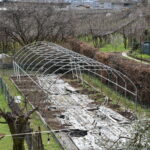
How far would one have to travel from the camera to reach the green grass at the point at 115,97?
14.7 m

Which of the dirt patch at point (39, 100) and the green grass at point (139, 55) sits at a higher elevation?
the green grass at point (139, 55)

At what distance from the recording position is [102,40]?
113 ft

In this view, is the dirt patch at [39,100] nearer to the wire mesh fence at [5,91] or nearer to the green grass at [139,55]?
the wire mesh fence at [5,91]

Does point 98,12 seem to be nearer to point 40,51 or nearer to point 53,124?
point 40,51

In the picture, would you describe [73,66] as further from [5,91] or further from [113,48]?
[113,48]

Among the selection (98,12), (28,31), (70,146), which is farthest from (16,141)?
(98,12)

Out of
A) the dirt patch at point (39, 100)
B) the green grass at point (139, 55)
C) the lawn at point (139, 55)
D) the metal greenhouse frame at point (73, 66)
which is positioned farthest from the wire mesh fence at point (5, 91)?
the green grass at point (139, 55)

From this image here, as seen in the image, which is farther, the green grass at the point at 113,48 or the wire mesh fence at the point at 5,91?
the green grass at the point at 113,48

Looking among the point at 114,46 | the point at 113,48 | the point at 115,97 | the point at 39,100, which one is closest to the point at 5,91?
the point at 39,100

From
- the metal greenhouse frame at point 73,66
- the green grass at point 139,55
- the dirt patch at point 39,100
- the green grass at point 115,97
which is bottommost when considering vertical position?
the green grass at point 115,97

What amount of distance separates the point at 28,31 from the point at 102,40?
885cm

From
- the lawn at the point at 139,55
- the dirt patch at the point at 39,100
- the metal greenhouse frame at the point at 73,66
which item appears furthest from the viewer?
the lawn at the point at 139,55

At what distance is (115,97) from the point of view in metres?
16.7

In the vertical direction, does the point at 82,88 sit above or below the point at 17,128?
below
